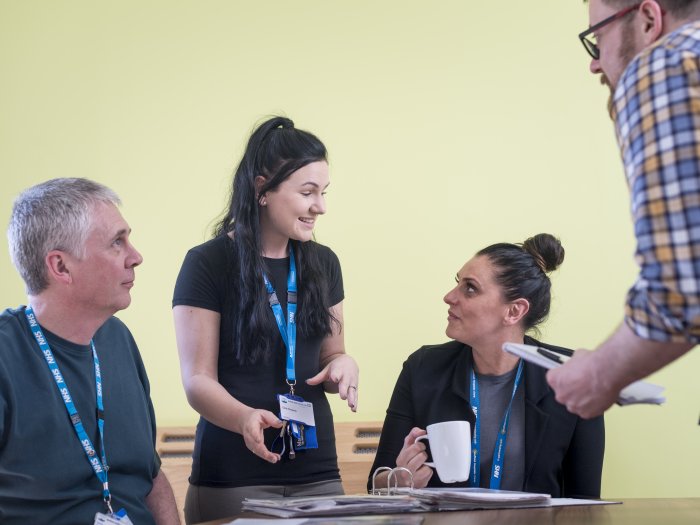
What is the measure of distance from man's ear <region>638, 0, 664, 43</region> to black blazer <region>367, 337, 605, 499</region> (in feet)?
4.22

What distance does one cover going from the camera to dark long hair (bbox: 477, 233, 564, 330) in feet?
8.50

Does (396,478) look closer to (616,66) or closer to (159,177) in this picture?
(616,66)

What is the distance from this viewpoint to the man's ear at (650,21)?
1243 millimetres

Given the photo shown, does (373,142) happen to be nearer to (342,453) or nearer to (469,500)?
(342,453)

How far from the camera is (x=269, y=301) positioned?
2281mm

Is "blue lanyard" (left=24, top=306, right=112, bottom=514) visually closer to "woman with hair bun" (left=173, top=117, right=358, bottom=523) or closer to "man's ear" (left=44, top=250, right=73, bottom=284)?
"man's ear" (left=44, top=250, right=73, bottom=284)

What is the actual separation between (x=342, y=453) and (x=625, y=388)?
6.89ft

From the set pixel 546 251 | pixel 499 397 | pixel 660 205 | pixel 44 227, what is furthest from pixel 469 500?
pixel 546 251

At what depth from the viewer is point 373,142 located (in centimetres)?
372

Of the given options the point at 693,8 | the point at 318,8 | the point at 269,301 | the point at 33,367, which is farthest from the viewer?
the point at 318,8

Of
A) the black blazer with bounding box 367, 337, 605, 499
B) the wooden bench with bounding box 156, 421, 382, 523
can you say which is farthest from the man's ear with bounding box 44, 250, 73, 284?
the wooden bench with bounding box 156, 421, 382, 523

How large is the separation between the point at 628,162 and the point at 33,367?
4.20 ft

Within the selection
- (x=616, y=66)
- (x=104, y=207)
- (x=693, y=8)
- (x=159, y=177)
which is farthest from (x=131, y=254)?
(x=159, y=177)

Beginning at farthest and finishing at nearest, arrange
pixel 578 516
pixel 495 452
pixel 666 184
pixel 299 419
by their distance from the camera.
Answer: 1. pixel 495 452
2. pixel 299 419
3. pixel 578 516
4. pixel 666 184
